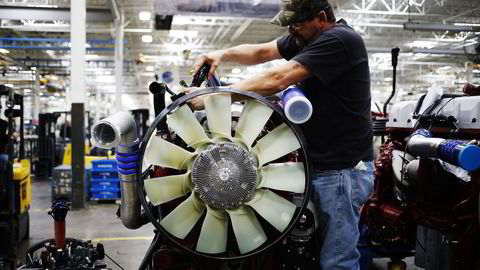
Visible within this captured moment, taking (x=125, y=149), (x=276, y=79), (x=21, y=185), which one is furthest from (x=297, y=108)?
(x=21, y=185)

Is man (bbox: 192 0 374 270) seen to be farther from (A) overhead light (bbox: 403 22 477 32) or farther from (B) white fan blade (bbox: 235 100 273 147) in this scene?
(A) overhead light (bbox: 403 22 477 32)

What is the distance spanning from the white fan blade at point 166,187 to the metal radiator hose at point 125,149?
0.14 meters

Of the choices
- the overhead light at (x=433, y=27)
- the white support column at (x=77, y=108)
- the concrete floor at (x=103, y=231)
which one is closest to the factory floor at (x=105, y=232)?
the concrete floor at (x=103, y=231)

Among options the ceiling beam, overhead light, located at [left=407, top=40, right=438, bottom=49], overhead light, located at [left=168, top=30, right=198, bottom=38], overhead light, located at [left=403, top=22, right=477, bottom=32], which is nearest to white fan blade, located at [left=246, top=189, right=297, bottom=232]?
overhead light, located at [left=403, top=22, right=477, bottom=32]

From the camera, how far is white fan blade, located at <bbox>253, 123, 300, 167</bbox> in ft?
6.78

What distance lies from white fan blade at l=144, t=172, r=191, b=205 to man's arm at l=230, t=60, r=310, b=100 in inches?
18.3

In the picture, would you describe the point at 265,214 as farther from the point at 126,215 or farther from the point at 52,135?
the point at 52,135

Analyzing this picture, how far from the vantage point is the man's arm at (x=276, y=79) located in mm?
1919

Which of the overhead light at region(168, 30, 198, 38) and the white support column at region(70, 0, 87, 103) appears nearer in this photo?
the white support column at region(70, 0, 87, 103)

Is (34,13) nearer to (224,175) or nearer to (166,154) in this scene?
(166,154)

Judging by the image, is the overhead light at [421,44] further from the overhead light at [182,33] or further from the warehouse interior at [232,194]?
the warehouse interior at [232,194]

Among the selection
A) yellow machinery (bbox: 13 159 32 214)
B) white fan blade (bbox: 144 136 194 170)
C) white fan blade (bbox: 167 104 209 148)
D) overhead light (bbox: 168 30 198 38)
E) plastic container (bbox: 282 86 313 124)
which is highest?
overhead light (bbox: 168 30 198 38)

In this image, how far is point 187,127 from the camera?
2078 mm

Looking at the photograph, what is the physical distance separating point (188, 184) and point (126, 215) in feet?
1.45
